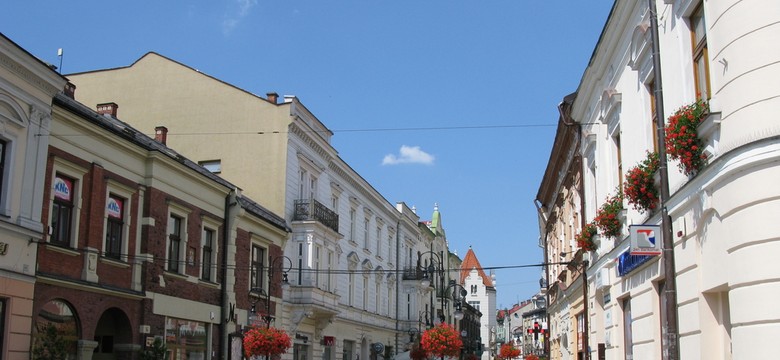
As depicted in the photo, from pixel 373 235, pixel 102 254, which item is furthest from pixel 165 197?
pixel 373 235

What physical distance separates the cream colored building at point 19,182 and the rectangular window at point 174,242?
600cm

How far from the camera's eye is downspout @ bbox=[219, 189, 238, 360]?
2606 cm

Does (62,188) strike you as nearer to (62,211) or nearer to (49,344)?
(62,211)

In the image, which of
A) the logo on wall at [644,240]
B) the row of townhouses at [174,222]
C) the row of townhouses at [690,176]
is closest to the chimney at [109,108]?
the row of townhouses at [174,222]

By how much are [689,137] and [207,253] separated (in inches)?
735

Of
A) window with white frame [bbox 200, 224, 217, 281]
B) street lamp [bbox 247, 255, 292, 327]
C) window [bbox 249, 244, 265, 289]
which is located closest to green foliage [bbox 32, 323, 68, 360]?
window with white frame [bbox 200, 224, 217, 281]

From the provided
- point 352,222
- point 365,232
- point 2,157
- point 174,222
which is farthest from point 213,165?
point 2,157

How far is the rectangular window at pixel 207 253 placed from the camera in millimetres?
25625

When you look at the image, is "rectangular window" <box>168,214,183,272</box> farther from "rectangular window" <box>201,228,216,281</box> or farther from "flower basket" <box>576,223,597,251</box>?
"flower basket" <box>576,223,597,251</box>

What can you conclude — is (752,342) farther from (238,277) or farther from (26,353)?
(238,277)

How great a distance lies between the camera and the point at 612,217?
51.1ft

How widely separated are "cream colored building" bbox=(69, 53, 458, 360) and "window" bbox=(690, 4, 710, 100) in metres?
23.3

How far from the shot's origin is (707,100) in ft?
31.7

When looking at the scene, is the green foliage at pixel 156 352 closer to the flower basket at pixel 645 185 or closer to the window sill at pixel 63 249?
the window sill at pixel 63 249
